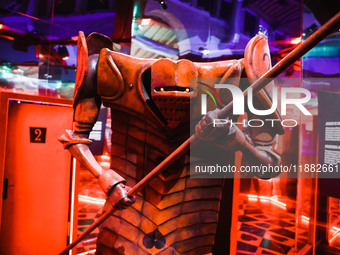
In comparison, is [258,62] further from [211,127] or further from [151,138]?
[151,138]

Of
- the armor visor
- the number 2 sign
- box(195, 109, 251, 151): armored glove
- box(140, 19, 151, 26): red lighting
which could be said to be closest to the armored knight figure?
the armor visor

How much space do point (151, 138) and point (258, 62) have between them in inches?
30.6

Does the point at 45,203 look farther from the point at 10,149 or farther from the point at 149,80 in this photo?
the point at 149,80

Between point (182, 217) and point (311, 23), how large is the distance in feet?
12.6

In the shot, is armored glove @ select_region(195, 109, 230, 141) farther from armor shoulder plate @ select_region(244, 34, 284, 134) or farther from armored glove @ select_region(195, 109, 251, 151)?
armor shoulder plate @ select_region(244, 34, 284, 134)

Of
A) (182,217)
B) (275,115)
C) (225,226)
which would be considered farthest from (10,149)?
(275,115)

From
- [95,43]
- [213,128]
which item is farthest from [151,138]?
[95,43]

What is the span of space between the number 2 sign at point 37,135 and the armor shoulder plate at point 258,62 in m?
2.39

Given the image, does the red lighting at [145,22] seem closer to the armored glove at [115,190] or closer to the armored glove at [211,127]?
the armored glove at [115,190]

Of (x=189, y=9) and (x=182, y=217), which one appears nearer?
(x=182, y=217)

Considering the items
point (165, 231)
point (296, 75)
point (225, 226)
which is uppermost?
point (296, 75)

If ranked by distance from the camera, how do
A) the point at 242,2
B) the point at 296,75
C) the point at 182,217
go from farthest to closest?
1. the point at 296,75
2. the point at 242,2
3. the point at 182,217

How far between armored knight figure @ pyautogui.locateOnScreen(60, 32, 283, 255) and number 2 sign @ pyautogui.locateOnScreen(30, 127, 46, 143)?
1443mm

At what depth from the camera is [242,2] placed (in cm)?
432
